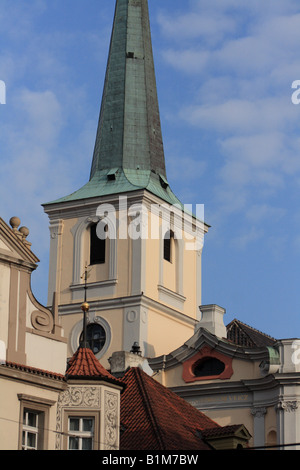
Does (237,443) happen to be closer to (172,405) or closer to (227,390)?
(172,405)

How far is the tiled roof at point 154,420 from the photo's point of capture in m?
34.9

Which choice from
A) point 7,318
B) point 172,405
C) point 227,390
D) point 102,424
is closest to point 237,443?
point 172,405

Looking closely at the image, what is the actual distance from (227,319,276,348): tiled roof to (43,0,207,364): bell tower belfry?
2190 millimetres

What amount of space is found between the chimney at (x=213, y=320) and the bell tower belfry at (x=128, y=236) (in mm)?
4522

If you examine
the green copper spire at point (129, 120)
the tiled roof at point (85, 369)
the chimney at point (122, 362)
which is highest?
the green copper spire at point (129, 120)

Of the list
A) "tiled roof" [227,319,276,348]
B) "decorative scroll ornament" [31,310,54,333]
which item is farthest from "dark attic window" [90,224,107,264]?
"decorative scroll ornament" [31,310,54,333]

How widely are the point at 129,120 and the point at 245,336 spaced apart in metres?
13.2

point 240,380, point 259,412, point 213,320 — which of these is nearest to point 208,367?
point 240,380

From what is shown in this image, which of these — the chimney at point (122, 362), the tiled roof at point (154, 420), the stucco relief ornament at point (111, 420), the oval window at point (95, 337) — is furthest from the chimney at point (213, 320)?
the stucco relief ornament at point (111, 420)

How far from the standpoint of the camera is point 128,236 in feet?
213

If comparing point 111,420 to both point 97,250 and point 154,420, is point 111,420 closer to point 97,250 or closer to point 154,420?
point 154,420

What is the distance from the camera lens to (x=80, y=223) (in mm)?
66625

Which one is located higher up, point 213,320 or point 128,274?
point 128,274

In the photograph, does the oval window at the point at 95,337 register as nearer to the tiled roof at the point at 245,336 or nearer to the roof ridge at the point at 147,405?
the tiled roof at the point at 245,336
